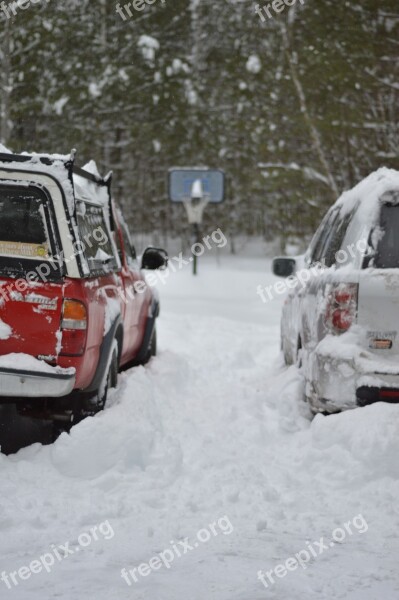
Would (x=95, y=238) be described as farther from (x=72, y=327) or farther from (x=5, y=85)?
(x=5, y=85)

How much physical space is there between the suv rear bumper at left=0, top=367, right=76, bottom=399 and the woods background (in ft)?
56.3

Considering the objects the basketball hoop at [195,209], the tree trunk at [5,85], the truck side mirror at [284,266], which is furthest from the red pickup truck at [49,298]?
the tree trunk at [5,85]

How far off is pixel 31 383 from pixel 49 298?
1.85ft

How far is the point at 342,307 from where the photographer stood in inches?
206

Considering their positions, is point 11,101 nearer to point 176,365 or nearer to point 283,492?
point 176,365

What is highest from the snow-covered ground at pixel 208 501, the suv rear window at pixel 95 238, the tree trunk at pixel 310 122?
the tree trunk at pixel 310 122

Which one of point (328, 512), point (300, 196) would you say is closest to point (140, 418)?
point (328, 512)

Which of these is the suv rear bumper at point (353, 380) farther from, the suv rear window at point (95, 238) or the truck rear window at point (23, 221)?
the truck rear window at point (23, 221)

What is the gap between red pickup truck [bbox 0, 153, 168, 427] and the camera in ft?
16.1

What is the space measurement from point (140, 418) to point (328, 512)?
1.81 metres

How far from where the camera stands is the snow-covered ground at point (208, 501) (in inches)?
132

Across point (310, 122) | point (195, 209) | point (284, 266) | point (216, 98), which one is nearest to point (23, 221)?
point (284, 266)

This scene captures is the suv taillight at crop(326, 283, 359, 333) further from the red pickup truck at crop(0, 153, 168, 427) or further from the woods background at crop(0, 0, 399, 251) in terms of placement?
the woods background at crop(0, 0, 399, 251)

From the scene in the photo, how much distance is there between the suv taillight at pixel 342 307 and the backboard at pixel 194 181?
1776 cm
